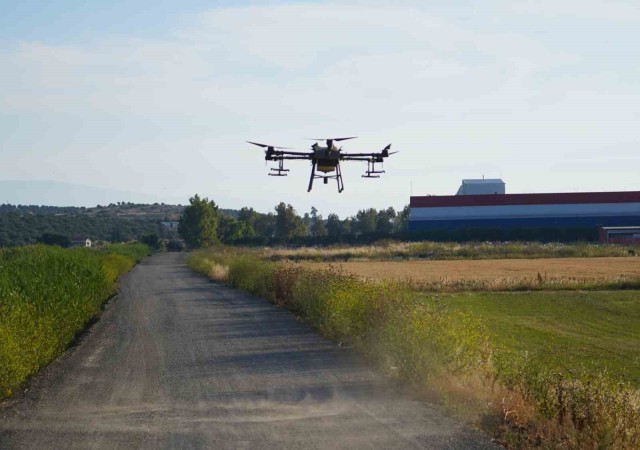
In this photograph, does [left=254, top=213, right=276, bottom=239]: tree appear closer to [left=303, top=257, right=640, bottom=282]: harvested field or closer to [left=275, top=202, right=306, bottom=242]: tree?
[left=275, top=202, right=306, bottom=242]: tree

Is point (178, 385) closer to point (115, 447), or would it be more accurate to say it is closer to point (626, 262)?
point (115, 447)

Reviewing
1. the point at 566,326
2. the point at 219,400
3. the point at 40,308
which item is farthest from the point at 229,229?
the point at 219,400

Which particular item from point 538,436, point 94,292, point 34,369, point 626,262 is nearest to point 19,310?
point 34,369

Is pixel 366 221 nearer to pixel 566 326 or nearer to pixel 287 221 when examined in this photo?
pixel 287 221

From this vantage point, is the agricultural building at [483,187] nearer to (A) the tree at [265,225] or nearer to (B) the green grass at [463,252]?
(B) the green grass at [463,252]

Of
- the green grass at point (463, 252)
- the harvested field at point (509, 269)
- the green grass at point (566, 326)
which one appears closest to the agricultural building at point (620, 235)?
the green grass at point (463, 252)

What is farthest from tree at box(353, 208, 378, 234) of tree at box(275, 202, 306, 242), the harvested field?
the harvested field

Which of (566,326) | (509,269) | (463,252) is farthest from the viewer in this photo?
(463,252)
